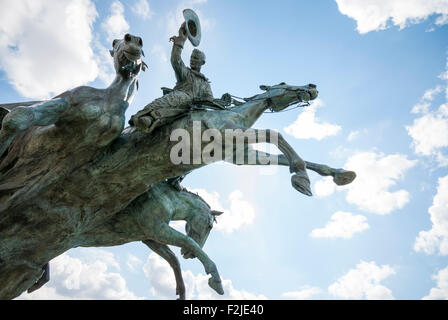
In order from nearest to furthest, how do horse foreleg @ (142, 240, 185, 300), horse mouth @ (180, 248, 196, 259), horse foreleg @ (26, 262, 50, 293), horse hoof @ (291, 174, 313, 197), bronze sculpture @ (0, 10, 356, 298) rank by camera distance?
horse hoof @ (291, 174, 313, 197), bronze sculpture @ (0, 10, 356, 298), horse mouth @ (180, 248, 196, 259), horse foreleg @ (26, 262, 50, 293), horse foreleg @ (142, 240, 185, 300)

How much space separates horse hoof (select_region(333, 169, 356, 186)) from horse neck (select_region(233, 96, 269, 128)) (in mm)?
1701

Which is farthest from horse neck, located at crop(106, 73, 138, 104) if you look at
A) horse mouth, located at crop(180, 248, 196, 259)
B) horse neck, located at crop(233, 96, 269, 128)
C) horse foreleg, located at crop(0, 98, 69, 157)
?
horse mouth, located at crop(180, 248, 196, 259)

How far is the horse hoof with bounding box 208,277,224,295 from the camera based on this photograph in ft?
24.7

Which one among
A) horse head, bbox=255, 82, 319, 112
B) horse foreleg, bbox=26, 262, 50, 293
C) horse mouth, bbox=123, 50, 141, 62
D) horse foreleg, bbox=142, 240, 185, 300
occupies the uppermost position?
horse mouth, bbox=123, 50, 141, 62

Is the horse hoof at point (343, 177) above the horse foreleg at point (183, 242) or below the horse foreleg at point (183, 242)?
above

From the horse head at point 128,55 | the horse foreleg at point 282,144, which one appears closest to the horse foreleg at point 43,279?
the horse head at point 128,55

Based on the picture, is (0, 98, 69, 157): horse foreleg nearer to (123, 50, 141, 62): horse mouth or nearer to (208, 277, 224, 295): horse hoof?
(123, 50, 141, 62): horse mouth

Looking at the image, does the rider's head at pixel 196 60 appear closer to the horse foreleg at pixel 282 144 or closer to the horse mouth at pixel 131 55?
the horse mouth at pixel 131 55

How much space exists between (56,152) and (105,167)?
79 cm

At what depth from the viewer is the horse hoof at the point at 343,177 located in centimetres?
679

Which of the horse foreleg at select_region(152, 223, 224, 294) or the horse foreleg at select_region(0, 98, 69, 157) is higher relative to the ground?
the horse foreleg at select_region(0, 98, 69, 157)

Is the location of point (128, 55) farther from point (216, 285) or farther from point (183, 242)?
point (216, 285)

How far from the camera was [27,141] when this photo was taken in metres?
7.29
